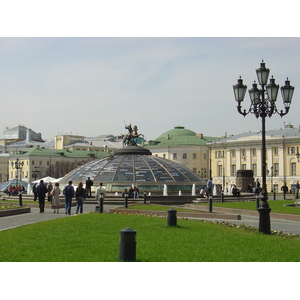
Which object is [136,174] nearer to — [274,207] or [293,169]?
[274,207]

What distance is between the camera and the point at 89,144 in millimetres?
114688

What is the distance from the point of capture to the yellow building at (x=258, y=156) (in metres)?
75.8

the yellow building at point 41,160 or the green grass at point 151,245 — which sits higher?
the yellow building at point 41,160

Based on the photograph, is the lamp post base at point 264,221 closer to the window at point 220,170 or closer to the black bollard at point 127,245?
the black bollard at point 127,245

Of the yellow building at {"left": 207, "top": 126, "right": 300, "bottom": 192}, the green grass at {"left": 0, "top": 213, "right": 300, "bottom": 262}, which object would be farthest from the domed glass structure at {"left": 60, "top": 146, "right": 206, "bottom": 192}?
the yellow building at {"left": 207, "top": 126, "right": 300, "bottom": 192}

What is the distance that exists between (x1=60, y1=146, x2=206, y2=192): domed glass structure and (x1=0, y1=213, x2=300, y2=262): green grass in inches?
871

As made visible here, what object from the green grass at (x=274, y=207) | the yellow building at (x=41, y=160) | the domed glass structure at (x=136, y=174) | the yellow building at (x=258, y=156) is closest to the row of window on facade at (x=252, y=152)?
the yellow building at (x=258, y=156)

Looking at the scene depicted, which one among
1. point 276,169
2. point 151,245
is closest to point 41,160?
point 276,169

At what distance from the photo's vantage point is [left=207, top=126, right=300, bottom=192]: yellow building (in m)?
75.8

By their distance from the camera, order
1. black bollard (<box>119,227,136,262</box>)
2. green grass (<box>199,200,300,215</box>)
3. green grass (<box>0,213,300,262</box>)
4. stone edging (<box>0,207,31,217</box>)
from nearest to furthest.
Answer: black bollard (<box>119,227,136,262</box>) → green grass (<box>0,213,300,262</box>) → stone edging (<box>0,207,31,217</box>) → green grass (<box>199,200,300,215</box>)

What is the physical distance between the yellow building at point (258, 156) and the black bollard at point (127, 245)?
63.9m

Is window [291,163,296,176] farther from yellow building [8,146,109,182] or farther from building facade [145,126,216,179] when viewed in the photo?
yellow building [8,146,109,182]

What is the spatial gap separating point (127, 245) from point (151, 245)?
75.7 inches

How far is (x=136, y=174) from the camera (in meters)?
36.8
